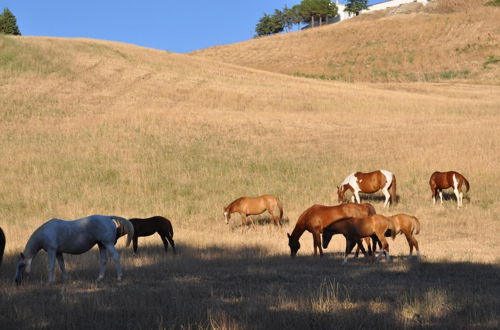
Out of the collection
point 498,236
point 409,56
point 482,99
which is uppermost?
point 409,56

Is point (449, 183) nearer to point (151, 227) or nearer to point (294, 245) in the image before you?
point (294, 245)

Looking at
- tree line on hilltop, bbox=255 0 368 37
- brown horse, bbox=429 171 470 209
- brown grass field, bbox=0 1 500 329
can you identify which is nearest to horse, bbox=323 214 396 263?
brown grass field, bbox=0 1 500 329

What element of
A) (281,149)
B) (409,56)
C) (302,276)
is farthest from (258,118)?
(409,56)

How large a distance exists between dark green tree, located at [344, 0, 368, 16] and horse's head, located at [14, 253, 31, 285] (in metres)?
144

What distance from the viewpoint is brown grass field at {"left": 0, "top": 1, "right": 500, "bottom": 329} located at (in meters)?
7.99

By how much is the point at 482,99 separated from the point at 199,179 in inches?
1283

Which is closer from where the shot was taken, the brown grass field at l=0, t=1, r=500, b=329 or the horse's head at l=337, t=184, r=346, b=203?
the brown grass field at l=0, t=1, r=500, b=329

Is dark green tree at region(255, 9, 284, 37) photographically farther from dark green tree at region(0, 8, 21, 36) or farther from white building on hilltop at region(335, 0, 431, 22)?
dark green tree at region(0, 8, 21, 36)

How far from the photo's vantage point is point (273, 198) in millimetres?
19922

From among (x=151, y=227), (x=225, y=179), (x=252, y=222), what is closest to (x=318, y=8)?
(x=225, y=179)

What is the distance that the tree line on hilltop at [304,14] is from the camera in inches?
5812

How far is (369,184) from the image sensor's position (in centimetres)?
2412

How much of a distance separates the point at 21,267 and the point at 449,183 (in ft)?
56.8

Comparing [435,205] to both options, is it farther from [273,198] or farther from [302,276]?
[302,276]
